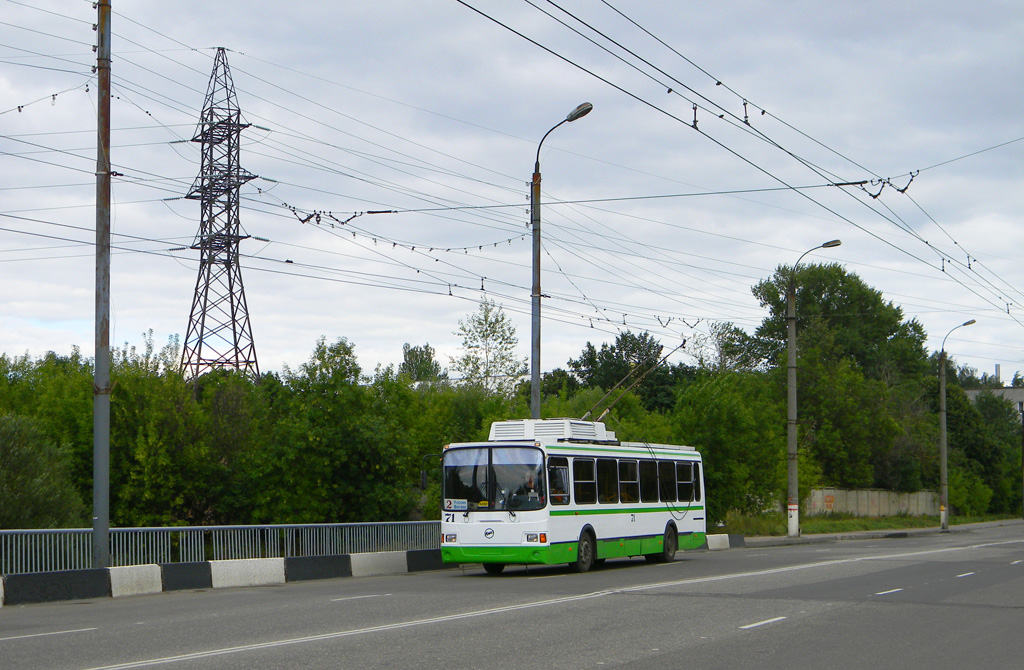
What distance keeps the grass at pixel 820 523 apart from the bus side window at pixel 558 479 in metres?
20.3

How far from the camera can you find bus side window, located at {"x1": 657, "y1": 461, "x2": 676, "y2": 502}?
25.2m

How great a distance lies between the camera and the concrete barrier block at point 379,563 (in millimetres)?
21891

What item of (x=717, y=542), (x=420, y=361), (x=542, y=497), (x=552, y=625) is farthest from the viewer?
(x=420, y=361)

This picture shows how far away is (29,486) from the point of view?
22.7 metres

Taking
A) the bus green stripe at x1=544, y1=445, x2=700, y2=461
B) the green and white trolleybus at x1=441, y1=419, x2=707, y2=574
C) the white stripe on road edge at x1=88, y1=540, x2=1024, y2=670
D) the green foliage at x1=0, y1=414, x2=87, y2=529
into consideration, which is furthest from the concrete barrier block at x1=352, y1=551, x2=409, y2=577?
the white stripe on road edge at x1=88, y1=540, x2=1024, y2=670

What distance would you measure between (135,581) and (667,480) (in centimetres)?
1257

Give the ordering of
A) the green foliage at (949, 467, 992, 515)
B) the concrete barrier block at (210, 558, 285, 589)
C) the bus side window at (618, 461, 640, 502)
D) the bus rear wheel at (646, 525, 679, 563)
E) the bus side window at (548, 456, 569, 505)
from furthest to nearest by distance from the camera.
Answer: the green foliage at (949, 467, 992, 515) → the bus rear wheel at (646, 525, 679, 563) → the bus side window at (618, 461, 640, 502) → the bus side window at (548, 456, 569, 505) → the concrete barrier block at (210, 558, 285, 589)

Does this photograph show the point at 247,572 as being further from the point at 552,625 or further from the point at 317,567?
the point at 552,625

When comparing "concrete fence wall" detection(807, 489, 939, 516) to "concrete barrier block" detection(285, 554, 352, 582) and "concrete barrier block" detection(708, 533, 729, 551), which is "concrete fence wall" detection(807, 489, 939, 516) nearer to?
"concrete barrier block" detection(708, 533, 729, 551)

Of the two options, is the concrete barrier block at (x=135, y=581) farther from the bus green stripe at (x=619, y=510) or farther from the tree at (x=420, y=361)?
the tree at (x=420, y=361)

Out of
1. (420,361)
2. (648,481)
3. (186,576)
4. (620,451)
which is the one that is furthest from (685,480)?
(420,361)

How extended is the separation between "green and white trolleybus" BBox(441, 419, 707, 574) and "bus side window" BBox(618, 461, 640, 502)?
0.07 feet

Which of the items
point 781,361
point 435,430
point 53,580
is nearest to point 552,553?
point 53,580

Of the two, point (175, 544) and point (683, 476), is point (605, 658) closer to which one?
point (175, 544)
